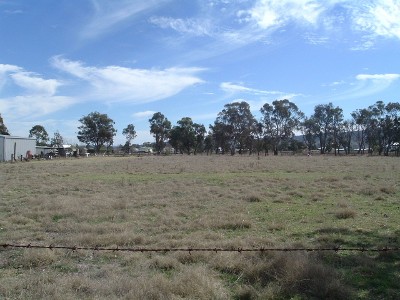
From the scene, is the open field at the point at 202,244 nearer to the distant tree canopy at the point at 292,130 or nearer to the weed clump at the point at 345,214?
the weed clump at the point at 345,214

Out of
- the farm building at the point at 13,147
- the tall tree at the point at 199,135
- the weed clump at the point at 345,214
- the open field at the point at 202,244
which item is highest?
the tall tree at the point at 199,135

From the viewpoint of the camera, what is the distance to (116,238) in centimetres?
962

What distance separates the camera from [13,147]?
7081 centimetres

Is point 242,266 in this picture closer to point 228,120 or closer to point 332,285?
point 332,285

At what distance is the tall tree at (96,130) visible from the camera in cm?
13200

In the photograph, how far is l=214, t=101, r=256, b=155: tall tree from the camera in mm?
120062

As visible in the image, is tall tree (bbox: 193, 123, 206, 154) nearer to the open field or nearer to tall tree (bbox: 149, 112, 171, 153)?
tall tree (bbox: 149, 112, 171, 153)

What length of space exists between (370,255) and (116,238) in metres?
5.83

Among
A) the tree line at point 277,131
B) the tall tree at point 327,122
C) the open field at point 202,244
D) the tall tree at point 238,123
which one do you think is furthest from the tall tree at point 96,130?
the open field at point 202,244

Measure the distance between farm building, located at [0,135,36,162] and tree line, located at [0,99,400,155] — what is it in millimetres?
32073

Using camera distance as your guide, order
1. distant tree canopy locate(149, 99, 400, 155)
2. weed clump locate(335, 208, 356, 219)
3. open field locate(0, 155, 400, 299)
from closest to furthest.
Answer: open field locate(0, 155, 400, 299) < weed clump locate(335, 208, 356, 219) < distant tree canopy locate(149, 99, 400, 155)

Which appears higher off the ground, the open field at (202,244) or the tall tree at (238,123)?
the tall tree at (238,123)

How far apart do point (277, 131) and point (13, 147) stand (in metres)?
77.1

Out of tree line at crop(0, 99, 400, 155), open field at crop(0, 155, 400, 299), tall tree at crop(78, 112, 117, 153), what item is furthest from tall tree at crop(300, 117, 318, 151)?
open field at crop(0, 155, 400, 299)
